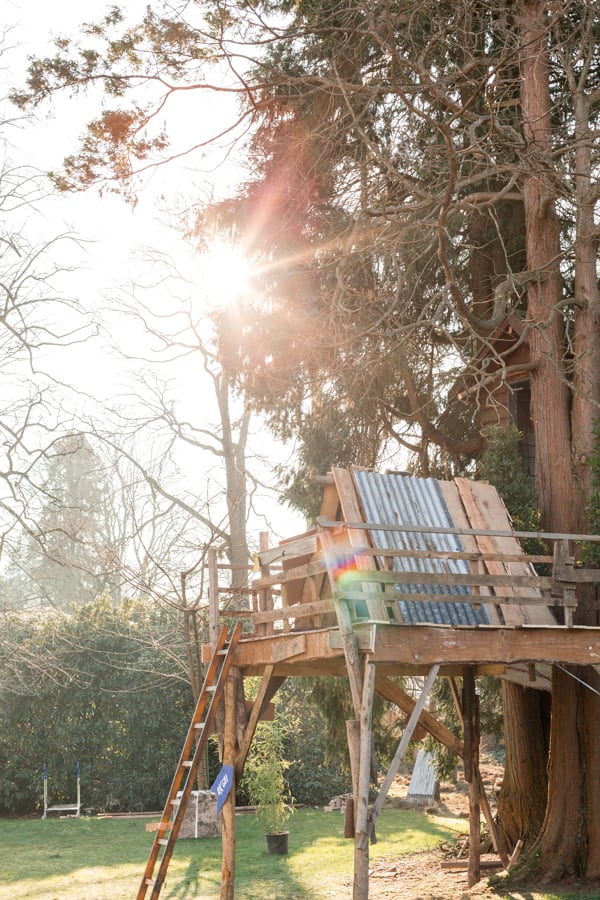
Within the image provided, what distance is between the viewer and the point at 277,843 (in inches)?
609

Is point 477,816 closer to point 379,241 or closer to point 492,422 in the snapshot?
point 492,422

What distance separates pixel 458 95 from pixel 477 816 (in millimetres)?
10877

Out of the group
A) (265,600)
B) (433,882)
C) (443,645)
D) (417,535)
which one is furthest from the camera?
(433,882)

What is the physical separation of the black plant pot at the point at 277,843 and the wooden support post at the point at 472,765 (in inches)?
131

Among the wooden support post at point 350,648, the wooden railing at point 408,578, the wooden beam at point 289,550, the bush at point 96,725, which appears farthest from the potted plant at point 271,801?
the wooden support post at point 350,648

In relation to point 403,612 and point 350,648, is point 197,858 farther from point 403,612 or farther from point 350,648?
point 350,648

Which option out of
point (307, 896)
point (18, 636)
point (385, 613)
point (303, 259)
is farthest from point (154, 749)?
point (385, 613)

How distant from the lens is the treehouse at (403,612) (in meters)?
9.51

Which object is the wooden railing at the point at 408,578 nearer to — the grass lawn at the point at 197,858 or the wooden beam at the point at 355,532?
the wooden beam at the point at 355,532

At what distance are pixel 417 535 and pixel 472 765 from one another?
10.9 ft

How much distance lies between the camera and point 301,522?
60.6ft

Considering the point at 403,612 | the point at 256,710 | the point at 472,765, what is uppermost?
the point at 403,612

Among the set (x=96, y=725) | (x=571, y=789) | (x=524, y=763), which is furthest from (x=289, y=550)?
(x=96, y=725)

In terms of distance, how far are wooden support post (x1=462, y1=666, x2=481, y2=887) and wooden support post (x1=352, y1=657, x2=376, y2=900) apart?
Answer: 3.91 metres
